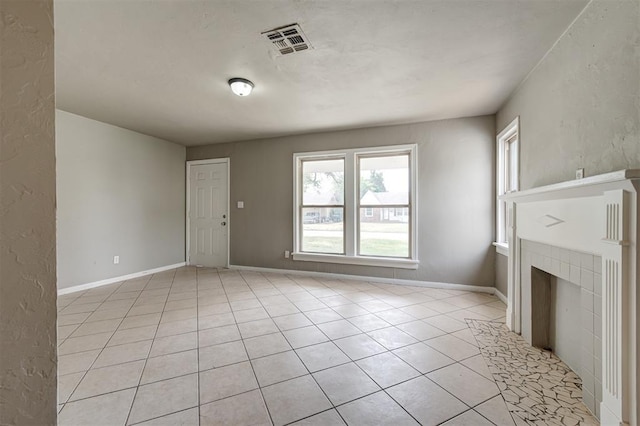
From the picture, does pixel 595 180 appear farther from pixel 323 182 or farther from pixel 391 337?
pixel 323 182

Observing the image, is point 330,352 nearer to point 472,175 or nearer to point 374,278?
point 374,278

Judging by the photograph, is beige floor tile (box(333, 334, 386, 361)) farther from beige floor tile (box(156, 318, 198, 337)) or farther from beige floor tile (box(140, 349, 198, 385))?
beige floor tile (box(156, 318, 198, 337))

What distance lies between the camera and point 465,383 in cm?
186

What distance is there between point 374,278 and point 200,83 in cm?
352

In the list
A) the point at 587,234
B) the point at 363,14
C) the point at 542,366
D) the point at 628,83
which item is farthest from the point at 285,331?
the point at 628,83

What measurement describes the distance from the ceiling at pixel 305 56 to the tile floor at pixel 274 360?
2.46 metres

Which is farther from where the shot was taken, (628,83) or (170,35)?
(170,35)

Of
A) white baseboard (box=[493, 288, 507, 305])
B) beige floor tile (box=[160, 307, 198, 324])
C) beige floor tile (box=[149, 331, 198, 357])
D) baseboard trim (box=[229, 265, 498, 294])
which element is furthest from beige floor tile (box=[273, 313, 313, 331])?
white baseboard (box=[493, 288, 507, 305])

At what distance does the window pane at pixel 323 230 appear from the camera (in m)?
4.66

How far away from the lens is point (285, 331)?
2.62 m

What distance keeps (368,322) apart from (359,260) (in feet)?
5.44

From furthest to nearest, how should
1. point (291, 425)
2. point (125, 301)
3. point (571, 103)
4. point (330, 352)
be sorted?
point (125, 301) < point (330, 352) < point (571, 103) < point (291, 425)

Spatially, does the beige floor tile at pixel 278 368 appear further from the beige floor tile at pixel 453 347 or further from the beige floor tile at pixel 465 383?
the beige floor tile at pixel 453 347

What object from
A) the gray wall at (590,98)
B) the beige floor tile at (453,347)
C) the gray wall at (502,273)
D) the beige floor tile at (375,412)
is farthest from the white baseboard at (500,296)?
the beige floor tile at (375,412)
